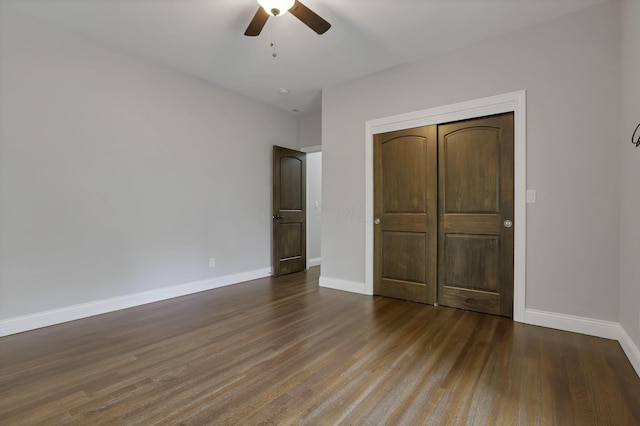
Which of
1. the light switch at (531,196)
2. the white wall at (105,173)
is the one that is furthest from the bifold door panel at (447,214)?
the white wall at (105,173)

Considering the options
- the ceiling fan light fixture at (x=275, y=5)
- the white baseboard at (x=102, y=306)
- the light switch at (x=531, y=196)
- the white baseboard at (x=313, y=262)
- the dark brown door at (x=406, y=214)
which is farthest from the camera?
the white baseboard at (x=313, y=262)

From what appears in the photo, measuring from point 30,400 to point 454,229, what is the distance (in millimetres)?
3457

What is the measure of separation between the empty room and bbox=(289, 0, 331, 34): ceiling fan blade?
0.08 feet

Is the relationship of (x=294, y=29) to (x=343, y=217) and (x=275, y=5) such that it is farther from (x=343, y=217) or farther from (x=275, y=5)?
(x=343, y=217)

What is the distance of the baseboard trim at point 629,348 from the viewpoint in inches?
77.0

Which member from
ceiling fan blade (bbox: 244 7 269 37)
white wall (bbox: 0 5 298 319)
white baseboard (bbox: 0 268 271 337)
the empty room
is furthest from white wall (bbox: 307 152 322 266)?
ceiling fan blade (bbox: 244 7 269 37)

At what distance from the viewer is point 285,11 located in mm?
2334

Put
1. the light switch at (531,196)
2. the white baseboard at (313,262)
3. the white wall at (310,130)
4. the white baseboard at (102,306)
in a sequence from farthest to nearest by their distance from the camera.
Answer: the white baseboard at (313,262) → the white wall at (310,130) → the light switch at (531,196) → the white baseboard at (102,306)

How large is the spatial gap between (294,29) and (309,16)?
0.61 metres

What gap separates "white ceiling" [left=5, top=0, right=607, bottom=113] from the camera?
2559mm

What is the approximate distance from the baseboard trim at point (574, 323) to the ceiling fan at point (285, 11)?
10.0 ft

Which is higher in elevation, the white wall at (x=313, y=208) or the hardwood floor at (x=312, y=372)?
the white wall at (x=313, y=208)

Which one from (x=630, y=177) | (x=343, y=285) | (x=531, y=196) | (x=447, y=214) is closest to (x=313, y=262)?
(x=343, y=285)

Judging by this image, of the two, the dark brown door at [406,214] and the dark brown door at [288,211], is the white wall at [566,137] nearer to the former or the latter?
the dark brown door at [406,214]
